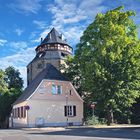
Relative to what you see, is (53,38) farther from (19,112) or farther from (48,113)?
(48,113)

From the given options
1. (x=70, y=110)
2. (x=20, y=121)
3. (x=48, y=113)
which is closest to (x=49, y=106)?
(x=48, y=113)

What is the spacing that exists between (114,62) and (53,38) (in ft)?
146

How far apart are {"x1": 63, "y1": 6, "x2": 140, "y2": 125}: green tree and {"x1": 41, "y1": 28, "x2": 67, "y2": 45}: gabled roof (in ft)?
133

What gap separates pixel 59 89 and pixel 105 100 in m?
6.90

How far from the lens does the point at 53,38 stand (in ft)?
271

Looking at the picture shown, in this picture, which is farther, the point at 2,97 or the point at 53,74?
the point at 2,97

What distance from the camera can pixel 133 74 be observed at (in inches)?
1578

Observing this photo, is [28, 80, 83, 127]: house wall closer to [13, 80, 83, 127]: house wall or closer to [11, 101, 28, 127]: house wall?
[13, 80, 83, 127]: house wall

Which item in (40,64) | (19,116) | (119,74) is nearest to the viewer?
(119,74)

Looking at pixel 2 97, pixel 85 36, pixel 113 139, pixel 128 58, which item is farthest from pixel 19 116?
pixel 113 139

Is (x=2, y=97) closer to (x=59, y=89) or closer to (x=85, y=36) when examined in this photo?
(x=59, y=89)

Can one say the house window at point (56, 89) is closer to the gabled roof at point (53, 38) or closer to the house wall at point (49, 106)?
the house wall at point (49, 106)

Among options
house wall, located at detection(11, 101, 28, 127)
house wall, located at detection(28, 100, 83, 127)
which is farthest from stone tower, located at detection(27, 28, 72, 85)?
house wall, located at detection(28, 100, 83, 127)

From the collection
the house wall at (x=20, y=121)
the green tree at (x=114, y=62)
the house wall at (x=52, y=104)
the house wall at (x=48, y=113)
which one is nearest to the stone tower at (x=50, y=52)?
the house wall at (x=20, y=121)
